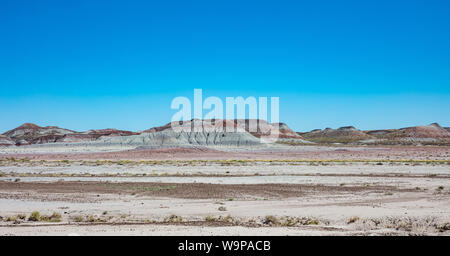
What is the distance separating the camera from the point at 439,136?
185125mm

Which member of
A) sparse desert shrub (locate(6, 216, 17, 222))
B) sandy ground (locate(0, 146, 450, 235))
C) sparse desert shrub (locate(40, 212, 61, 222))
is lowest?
sandy ground (locate(0, 146, 450, 235))

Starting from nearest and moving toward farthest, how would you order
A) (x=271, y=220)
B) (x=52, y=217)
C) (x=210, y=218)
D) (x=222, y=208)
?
(x=271, y=220) → (x=210, y=218) → (x=52, y=217) → (x=222, y=208)

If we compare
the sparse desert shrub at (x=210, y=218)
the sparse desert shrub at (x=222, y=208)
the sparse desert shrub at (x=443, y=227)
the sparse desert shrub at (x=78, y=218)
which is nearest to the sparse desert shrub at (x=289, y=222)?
the sparse desert shrub at (x=210, y=218)

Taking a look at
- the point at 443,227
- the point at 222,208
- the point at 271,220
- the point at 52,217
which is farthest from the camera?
the point at 222,208

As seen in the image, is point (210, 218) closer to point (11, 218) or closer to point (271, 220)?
point (271, 220)

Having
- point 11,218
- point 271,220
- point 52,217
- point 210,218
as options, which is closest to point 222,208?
point 210,218

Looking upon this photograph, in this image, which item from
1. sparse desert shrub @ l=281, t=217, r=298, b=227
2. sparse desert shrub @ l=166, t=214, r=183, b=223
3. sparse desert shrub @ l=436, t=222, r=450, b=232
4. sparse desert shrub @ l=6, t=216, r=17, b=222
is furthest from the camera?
sparse desert shrub @ l=6, t=216, r=17, b=222

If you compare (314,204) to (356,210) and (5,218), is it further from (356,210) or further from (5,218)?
(5,218)

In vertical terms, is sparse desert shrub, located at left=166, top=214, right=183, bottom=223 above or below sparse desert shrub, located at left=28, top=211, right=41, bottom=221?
below

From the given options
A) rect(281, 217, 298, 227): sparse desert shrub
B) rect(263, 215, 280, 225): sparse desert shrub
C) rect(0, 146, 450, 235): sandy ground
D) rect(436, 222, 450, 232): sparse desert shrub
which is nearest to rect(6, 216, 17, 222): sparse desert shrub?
rect(0, 146, 450, 235): sandy ground

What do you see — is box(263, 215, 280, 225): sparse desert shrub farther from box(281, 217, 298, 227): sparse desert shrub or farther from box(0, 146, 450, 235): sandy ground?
box(281, 217, 298, 227): sparse desert shrub
